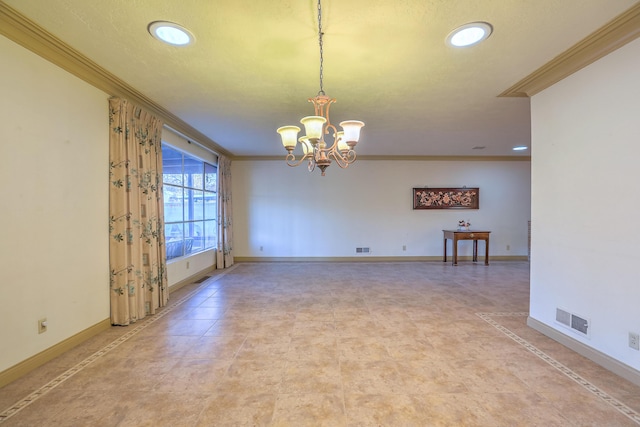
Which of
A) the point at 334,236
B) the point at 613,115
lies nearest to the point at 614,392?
the point at 613,115

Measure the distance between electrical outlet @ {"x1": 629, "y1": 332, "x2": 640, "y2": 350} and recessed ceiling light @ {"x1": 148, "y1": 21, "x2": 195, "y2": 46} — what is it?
3740mm

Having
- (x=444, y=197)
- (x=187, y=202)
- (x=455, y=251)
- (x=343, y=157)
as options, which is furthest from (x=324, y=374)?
(x=444, y=197)

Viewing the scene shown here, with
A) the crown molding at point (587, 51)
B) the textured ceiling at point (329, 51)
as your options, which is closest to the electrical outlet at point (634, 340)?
the crown molding at point (587, 51)

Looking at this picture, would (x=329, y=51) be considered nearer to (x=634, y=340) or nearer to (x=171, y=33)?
(x=171, y=33)

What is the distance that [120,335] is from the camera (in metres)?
2.74

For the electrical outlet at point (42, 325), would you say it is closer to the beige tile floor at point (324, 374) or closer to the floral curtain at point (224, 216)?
the beige tile floor at point (324, 374)

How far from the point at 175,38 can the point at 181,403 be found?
249 cm

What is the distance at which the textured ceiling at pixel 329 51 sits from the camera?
1771mm

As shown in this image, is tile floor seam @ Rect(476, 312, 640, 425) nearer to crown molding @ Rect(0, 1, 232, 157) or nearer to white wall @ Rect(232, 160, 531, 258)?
white wall @ Rect(232, 160, 531, 258)

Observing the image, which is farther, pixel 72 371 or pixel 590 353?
pixel 590 353

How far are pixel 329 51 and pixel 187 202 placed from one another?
3738 mm

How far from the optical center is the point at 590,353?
226cm

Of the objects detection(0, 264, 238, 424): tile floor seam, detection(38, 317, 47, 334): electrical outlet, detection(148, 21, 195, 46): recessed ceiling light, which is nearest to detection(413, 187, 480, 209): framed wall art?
detection(0, 264, 238, 424): tile floor seam

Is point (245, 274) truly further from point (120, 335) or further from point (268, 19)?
point (268, 19)
